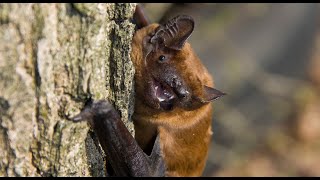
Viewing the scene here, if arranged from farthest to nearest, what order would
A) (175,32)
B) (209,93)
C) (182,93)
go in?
(209,93) → (182,93) → (175,32)

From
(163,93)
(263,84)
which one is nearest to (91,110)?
(163,93)

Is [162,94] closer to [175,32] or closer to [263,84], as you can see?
[175,32]

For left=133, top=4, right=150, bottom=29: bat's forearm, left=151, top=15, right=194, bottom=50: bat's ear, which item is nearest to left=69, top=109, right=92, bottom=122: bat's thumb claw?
left=151, top=15, right=194, bottom=50: bat's ear

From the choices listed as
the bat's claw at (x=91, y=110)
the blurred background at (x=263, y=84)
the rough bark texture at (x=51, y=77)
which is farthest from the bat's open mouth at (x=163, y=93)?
the blurred background at (x=263, y=84)

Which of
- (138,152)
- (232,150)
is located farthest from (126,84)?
(232,150)

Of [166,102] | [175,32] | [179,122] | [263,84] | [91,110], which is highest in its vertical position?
[175,32]

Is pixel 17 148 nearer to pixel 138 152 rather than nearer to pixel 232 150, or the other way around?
pixel 138 152

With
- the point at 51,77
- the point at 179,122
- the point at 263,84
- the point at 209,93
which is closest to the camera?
the point at 51,77

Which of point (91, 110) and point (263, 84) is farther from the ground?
point (91, 110)
